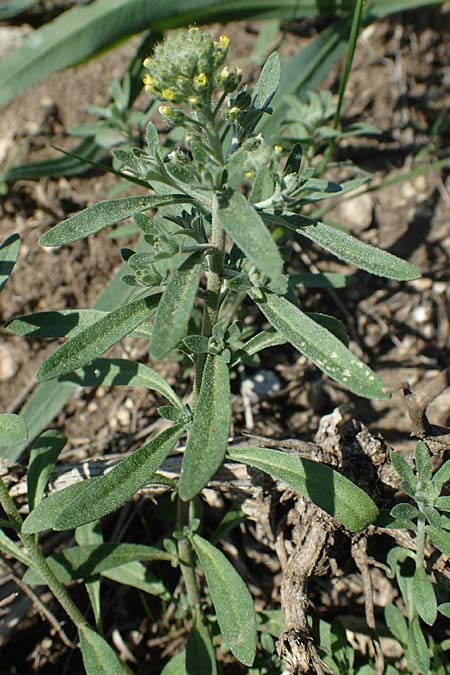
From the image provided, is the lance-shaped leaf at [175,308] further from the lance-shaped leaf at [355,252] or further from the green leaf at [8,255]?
the green leaf at [8,255]

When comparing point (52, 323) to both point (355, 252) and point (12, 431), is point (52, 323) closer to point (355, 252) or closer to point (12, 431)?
point (12, 431)

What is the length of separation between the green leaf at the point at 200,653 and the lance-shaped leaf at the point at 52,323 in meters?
1.22

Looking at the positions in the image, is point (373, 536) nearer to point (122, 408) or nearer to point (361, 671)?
point (361, 671)

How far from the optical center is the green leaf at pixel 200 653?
8.25ft

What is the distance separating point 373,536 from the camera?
111 inches

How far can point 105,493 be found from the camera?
204cm

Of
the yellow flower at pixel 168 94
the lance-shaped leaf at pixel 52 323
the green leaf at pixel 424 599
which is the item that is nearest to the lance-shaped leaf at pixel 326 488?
the green leaf at pixel 424 599

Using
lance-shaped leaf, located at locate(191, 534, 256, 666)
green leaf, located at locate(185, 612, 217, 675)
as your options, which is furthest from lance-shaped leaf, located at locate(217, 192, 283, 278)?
green leaf, located at locate(185, 612, 217, 675)

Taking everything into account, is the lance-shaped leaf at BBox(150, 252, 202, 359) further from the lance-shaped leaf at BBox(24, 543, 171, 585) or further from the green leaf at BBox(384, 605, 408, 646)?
the green leaf at BBox(384, 605, 408, 646)

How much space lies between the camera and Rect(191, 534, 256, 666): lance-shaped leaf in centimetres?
221

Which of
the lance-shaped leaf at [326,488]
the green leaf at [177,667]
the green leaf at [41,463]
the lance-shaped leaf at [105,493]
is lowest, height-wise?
the green leaf at [177,667]

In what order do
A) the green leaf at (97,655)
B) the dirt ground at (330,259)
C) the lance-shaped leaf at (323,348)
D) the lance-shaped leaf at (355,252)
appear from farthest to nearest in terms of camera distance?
the dirt ground at (330,259) < the green leaf at (97,655) < the lance-shaped leaf at (355,252) < the lance-shaped leaf at (323,348)

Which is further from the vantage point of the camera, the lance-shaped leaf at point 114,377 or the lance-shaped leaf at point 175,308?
the lance-shaped leaf at point 114,377

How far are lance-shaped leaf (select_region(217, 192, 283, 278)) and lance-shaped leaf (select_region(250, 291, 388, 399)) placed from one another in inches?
11.0
